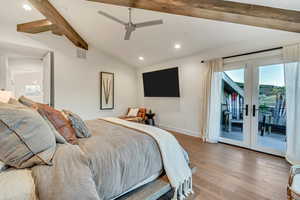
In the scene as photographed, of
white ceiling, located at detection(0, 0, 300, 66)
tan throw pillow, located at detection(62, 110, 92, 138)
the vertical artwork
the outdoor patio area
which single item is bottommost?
the outdoor patio area

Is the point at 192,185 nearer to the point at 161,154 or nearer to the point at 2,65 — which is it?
the point at 161,154

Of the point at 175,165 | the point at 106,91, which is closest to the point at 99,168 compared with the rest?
the point at 175,165

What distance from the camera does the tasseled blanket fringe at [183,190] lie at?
170 cm

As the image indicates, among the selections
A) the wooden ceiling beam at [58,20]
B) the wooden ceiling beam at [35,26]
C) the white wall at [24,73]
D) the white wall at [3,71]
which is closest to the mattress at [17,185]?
the wooden ceiling beam at [58,20]

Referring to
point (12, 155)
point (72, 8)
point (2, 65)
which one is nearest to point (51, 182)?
point (12, 155)

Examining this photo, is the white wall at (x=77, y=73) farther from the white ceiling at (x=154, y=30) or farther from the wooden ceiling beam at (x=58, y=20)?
the white ceiling at (x=154, y=30)

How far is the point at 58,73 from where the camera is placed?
14.1 ft

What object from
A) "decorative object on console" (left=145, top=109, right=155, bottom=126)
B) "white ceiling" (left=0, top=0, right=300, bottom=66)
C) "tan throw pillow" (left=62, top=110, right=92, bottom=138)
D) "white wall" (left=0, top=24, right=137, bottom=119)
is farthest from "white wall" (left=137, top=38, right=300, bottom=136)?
"tan throw pillow" (left=62, top=110, right=92, bottom=138)

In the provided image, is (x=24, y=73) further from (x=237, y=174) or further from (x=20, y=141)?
(x=237, y=174)

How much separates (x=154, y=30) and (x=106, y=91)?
9.46 ft

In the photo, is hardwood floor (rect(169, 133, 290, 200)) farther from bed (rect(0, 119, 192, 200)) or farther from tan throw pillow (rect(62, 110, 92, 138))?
tan throw pillow (rect(62, 110, 92, 138))

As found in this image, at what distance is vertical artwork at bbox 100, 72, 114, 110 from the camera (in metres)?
5.24

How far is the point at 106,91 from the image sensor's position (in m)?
5.37

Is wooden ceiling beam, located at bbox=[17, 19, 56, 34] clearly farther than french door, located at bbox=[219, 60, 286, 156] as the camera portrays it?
Yes
